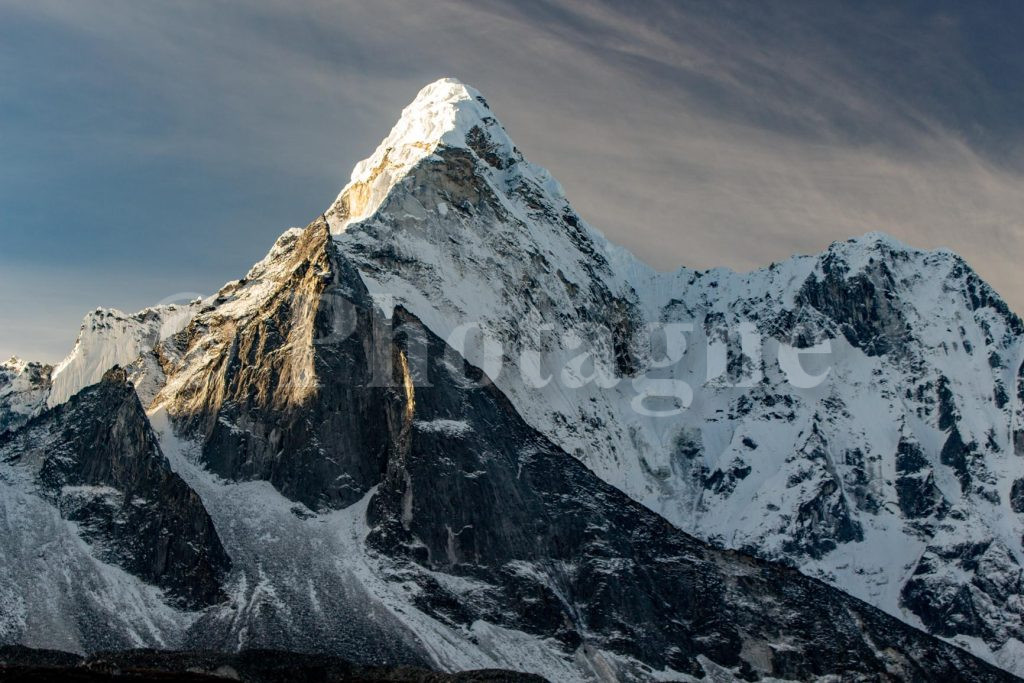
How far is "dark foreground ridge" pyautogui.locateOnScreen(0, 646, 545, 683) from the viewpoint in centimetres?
18325

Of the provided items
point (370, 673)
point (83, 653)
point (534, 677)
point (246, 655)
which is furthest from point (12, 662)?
point (534, 677)

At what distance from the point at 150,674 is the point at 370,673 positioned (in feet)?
88.7

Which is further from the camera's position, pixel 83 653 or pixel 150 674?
pixel 83 653

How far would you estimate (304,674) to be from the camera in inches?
7667

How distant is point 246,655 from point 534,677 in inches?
1378

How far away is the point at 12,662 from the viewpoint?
187 metres

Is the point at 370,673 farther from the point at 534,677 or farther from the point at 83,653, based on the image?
the point at 83,653

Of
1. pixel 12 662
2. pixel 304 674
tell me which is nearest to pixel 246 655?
pixel 304 674

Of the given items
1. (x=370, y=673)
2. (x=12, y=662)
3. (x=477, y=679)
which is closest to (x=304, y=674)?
(x=370, y=673)

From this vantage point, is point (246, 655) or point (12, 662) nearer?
point (12, 662)

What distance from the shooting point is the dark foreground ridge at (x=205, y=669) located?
18325cm

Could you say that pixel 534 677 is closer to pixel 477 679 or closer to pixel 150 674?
pixel 477 679

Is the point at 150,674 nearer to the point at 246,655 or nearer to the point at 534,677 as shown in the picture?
the point at 246,655

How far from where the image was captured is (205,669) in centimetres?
19000
